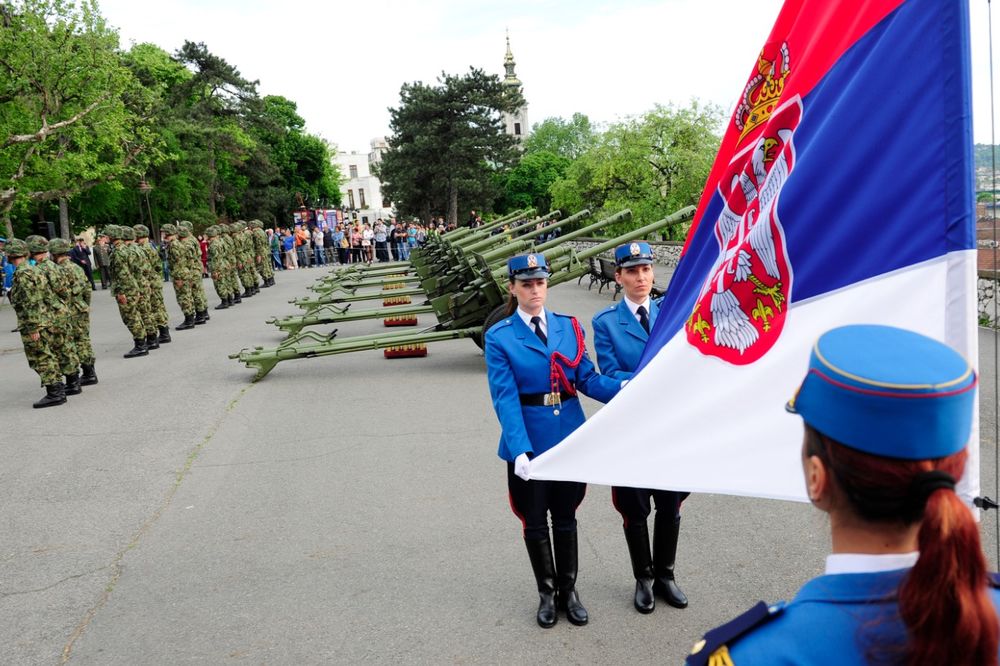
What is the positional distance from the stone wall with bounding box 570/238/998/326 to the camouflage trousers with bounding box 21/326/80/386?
299 inches

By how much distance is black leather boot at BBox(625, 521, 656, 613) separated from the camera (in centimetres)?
416

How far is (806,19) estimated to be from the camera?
9.22ft

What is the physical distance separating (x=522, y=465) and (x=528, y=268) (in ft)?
3.67

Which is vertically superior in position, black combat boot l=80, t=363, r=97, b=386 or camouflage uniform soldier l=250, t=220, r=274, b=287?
camouflage uniform soldier l=250, t=220, r=274, b=287

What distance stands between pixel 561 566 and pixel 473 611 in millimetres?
554

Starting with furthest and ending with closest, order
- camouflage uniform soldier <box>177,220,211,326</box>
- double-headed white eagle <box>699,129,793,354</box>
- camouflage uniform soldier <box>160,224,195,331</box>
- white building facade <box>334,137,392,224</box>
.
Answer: white building facade <box>334,137,392,224</box>
camouflage uniform soldier <box>177,220,211,326</box>
camouflage uniform soldier <box>160,224,195,331</box>
double-headed white eagle <box>699,129,793,354</box>

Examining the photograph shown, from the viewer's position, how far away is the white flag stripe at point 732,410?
2.41 metres

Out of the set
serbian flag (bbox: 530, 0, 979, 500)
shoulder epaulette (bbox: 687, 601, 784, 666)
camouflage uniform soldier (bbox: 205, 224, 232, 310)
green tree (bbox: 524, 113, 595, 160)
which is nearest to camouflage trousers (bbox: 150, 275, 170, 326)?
camouflage uniform soldier (bbox: 205, 224, 232, 310)

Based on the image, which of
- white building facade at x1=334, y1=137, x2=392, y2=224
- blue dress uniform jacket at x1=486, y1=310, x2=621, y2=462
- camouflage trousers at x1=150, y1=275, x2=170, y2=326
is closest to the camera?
blue dress uniform jacket at x1=486, y1=310, x2=621, y2=462

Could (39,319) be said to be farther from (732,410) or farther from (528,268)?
(732,410)

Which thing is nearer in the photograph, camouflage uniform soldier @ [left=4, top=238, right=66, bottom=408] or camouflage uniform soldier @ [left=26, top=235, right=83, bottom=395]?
camouflage uniform soldier @ [left=4, top=238, right=66, bottom=408]

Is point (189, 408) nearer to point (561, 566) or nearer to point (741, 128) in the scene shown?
point (561, 566)

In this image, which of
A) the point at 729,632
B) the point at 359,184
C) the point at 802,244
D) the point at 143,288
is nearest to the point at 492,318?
the point at 143,288

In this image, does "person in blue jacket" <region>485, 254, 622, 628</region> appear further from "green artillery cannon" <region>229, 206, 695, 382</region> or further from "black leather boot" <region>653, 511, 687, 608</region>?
"green artillery cannon" <region>229, 206, 695, 382</region>
